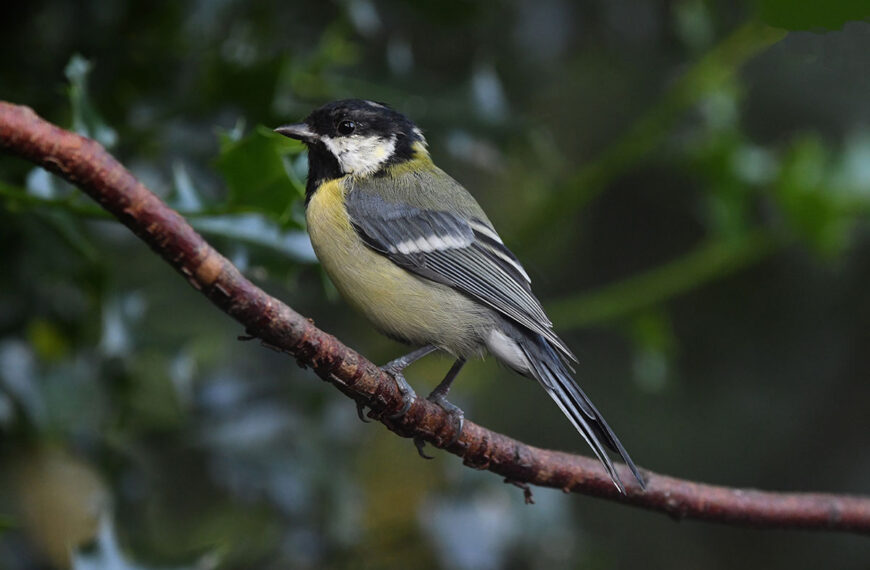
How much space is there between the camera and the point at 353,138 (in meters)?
2.29

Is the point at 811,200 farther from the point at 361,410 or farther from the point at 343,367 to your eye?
the point at 343,367

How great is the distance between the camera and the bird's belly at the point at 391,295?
1.99m

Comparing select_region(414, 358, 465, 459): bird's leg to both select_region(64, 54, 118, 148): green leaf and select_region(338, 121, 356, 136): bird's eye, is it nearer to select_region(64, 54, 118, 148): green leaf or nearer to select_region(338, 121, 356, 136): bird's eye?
select_region(338, 121, 356, 136): bird's eye

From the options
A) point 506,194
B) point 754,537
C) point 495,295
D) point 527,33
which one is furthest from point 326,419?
point 754,537

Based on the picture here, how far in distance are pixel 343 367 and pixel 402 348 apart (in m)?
1.47

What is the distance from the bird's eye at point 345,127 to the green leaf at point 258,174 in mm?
513

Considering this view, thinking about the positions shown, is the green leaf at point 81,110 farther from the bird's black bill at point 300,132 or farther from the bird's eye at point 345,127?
the bird's eye at point 345,127

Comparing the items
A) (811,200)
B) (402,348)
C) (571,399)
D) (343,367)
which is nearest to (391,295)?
(571,399)

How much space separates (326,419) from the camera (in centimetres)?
265

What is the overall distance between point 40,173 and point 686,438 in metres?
2.88

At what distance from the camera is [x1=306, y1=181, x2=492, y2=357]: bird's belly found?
1.99 m

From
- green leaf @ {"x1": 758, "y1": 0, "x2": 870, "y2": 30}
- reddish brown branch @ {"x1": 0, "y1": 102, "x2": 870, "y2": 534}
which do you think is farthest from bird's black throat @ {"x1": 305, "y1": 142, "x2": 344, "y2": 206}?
green leaf @ {"x1": 758, "y1": 0, "x2": 870, "y2": 30}

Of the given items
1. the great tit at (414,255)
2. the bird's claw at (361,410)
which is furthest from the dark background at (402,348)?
the bird's claw at (361,410)

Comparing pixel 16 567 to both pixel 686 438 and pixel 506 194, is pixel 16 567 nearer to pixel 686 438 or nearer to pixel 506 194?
pixel 506 194
